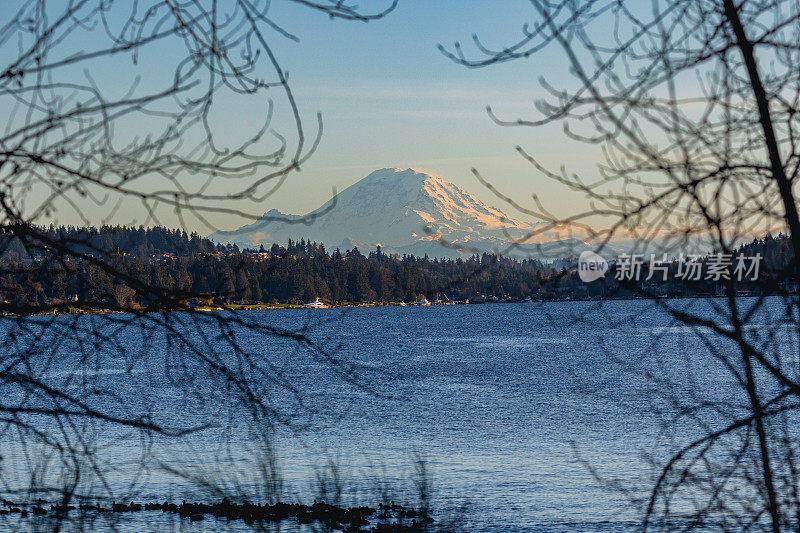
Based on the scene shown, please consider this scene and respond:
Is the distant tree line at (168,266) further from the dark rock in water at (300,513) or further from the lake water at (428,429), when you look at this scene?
the dark rock in water at (300,513)

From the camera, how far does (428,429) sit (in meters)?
41.2

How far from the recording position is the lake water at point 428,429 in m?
4.80

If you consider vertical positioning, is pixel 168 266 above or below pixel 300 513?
above

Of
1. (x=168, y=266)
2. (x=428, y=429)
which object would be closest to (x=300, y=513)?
(x=168, y=266)

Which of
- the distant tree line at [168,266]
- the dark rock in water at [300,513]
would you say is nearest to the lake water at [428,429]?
the distant tree line at [168,266]

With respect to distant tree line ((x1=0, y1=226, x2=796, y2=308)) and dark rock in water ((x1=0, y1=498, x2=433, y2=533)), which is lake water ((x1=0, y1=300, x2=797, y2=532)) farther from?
dark rock in water ((x1=0, y1=498, x2=433, y2=533))

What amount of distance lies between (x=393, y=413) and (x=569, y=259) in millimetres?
44907

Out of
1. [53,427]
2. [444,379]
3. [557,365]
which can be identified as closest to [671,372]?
[557,365]

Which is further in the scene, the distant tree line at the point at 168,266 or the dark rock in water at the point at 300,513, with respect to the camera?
the dark rock in water at the point at 300,513

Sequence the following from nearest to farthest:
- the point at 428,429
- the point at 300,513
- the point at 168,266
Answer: the point at 168,266 → the point at 300,513 → the point at 428,429

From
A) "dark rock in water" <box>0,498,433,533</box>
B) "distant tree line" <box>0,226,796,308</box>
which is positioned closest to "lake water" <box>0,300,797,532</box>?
"distant tree line" <box>0,226,796,308</box>

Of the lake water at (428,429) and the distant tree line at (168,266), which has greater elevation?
the distant tree line at (168,266)

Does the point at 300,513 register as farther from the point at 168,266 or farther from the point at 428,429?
the point at 428,429

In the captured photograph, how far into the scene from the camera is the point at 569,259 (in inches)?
134
